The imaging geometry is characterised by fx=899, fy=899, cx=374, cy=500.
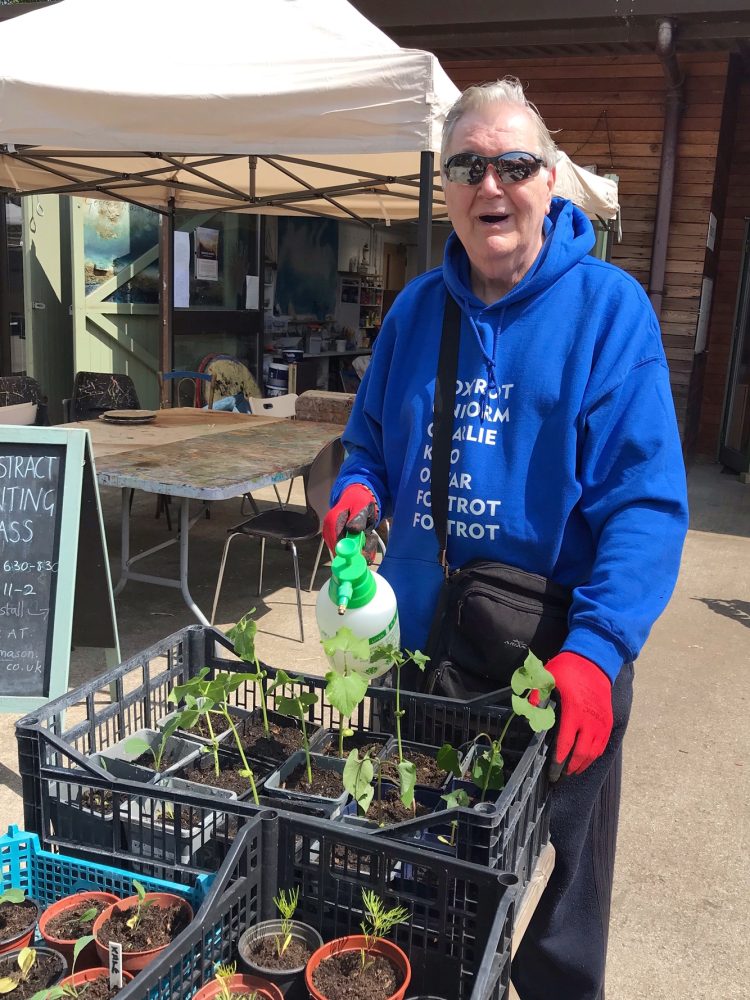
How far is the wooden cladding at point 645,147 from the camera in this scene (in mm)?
8875

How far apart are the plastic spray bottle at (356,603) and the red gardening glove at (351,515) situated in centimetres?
15

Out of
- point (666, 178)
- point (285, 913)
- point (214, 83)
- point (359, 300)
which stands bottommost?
point (285, 913)

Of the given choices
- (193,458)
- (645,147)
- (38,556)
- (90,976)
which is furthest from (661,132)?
(90,976)

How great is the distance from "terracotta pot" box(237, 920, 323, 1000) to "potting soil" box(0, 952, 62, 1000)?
0.78ft

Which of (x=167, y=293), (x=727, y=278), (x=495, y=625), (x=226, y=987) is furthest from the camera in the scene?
(x=727, y=278)

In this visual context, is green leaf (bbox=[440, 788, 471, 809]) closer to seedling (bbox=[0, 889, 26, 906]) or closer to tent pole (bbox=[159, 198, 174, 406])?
seedling (bbox=[0, 889, 26, 906])

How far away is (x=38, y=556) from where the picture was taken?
311 centimetres

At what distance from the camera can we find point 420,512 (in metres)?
1.74

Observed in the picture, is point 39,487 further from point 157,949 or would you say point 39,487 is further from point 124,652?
point 157,949

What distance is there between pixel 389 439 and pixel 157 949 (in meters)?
1.04

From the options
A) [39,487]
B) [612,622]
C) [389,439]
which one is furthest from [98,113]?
[612,622]

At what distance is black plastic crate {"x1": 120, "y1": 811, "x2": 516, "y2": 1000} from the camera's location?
1.07m

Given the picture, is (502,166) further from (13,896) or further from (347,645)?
(13,896)

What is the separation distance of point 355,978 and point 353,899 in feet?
0.34
